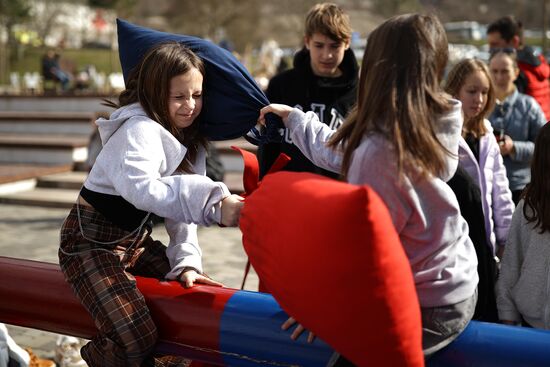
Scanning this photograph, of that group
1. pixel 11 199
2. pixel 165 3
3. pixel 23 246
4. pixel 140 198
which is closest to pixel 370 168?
pixel 140 198

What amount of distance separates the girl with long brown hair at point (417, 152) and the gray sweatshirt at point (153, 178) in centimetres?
42

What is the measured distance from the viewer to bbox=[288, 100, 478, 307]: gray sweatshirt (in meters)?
1.58

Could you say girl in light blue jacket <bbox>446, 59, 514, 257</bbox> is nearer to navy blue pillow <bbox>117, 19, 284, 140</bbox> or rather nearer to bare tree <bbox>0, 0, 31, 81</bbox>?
navy blue pillow <bbox>117, 19, 284, 140</bbox>

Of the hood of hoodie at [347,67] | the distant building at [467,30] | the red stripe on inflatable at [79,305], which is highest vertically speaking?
the hood of hoodie at [347,67]

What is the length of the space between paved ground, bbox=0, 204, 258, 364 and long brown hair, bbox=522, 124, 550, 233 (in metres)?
2.82

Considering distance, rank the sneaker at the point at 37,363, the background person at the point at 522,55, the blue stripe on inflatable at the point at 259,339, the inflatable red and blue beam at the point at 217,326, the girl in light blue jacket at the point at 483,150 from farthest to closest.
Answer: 1. the background person at the point at 522,55
2. the sneaker at the point at 37,363
3. the girl in light blue jacket at the point at 483,150
4. the blue stripe on inflatable at the point at 259,339
5. the inflatable red and blue beam at the point at 217,326

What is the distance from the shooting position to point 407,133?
1.56 meters

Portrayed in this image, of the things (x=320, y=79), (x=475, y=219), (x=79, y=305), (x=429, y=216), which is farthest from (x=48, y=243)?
(x=429, y=216)

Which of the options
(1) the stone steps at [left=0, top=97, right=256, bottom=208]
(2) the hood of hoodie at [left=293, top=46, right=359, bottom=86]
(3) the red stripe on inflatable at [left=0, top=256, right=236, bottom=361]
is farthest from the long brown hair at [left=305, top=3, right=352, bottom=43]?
A: (1) the stone steps at [left=0, top=97, right=256, bottom=208]

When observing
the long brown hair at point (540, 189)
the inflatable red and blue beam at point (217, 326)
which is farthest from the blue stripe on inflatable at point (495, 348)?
the long brown hair at point (540, 189)

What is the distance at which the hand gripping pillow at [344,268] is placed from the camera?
4.71ft

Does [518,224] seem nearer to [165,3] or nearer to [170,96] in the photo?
[170,96]

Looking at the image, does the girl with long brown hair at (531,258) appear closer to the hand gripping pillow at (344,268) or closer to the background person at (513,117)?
the hand gripping pillow at (344,268)

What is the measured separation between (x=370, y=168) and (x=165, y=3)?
1677 inches
